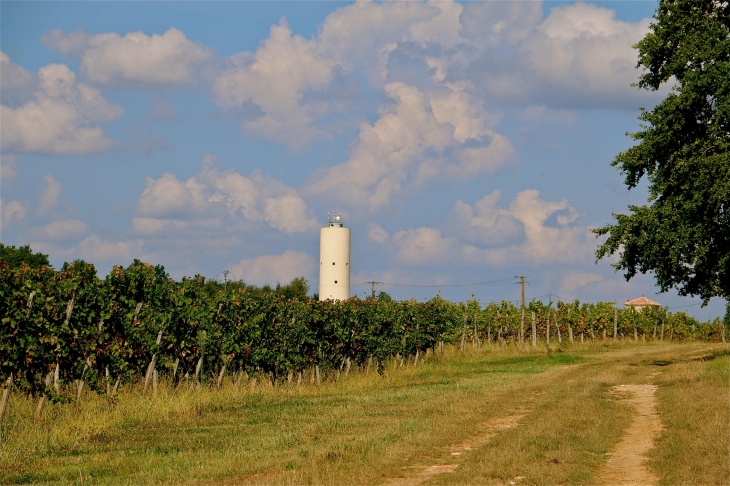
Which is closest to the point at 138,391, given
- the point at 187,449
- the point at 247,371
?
the point at 247,371

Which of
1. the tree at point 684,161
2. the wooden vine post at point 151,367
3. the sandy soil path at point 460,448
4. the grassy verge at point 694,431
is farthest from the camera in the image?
the tree at point 684,161

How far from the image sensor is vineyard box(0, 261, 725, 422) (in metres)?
14.2

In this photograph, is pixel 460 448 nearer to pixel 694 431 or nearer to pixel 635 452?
pixel 635 452

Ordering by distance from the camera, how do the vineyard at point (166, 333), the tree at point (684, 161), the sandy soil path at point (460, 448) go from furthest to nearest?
1. the tree at point (684, 161)
2. the vineyard at point (166, 333)
3. the sandy soil path at point (460, 448)

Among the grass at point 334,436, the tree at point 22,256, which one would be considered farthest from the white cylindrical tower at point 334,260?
the grass at point 334,436

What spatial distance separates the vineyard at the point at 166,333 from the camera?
46.5 ft

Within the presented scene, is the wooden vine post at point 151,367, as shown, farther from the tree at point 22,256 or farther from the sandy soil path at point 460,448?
the tree at point 22,256

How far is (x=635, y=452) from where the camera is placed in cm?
1204

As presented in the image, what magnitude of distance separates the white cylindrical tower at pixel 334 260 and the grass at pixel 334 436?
44.5 m

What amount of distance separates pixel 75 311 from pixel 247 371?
7256mm

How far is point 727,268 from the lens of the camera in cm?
2703

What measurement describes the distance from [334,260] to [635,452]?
55.9 metres

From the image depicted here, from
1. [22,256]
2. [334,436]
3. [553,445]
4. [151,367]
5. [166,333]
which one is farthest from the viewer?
[22,256]

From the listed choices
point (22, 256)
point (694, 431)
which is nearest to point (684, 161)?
point (694, 431)
